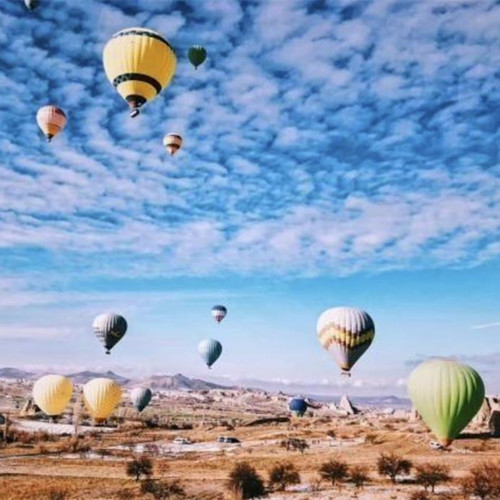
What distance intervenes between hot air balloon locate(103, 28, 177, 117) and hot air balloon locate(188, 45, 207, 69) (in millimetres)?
13554

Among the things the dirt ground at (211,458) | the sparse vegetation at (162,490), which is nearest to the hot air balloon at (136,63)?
the sparse vegetation at (162,490)

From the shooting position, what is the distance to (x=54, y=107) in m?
44.6

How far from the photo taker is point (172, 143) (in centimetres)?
5212

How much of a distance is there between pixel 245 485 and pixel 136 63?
2882 centimetres

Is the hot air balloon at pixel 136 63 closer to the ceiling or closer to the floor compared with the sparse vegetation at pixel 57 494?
closer to the ceiling

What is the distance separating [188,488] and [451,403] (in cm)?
2134

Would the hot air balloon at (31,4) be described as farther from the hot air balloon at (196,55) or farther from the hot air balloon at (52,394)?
the hot air balloon at (52,394)

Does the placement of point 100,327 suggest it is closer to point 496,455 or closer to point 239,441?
point 239,441

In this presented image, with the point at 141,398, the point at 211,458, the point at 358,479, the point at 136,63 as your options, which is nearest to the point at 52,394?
the point at 211,458

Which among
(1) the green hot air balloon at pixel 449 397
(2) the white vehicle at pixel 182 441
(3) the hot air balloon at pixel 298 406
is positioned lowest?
(2) the white vehicle at pixel 182 441

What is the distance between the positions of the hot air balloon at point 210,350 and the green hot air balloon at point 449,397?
54.4 meters

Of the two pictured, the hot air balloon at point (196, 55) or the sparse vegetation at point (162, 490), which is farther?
the hot air balloon at point (196, 55)

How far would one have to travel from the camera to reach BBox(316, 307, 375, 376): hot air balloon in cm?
3984

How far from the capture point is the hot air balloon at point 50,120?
43906 mm
